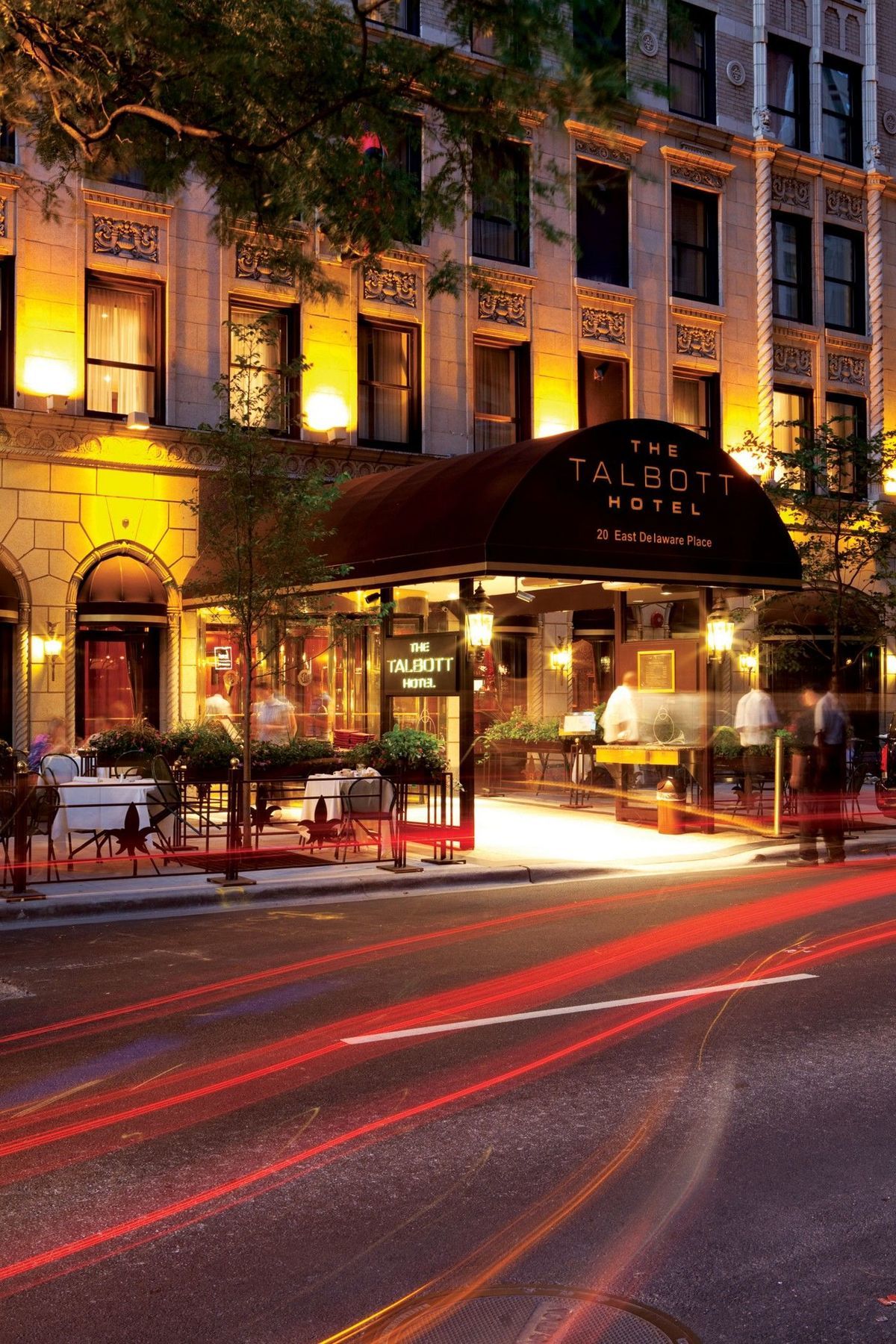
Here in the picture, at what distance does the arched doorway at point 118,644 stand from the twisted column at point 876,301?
18749mm

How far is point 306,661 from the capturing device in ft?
78.5

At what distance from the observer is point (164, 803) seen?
47.2ft

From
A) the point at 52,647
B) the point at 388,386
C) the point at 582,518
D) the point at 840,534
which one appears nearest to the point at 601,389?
the point at 388,386

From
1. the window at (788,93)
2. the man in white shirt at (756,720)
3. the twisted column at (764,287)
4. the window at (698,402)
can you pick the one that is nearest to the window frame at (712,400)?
the window at (698,402)

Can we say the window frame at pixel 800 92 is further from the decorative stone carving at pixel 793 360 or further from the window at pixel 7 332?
the window at pixel 7 332

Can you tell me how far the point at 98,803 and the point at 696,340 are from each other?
19736 millimetres

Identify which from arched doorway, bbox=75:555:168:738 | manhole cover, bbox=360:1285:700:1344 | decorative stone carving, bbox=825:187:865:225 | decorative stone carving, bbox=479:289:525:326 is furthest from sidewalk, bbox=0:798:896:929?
decorative stone carving, bbox=825:187:865:225

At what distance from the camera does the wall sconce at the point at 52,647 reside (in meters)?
21.1

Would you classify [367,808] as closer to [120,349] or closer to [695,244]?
[120,349]

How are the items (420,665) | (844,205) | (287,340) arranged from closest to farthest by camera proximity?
1. (420,665)
2. (287,340)
3. (844,205)

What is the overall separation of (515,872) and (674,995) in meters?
6.02

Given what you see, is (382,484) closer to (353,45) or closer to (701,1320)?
(353,45)

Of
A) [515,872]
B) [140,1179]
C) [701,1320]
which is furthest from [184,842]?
[701,1320]

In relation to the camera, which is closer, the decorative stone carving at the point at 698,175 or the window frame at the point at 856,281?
the decorative stone carving at the point at 698,175
